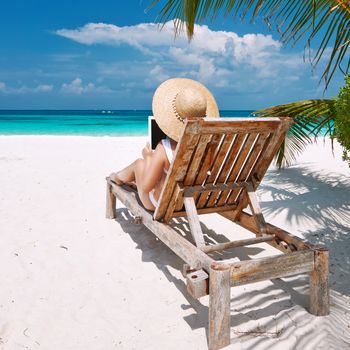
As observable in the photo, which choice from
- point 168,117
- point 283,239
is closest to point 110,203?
point 168,117

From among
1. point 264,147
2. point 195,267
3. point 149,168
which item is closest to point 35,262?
point 149,168

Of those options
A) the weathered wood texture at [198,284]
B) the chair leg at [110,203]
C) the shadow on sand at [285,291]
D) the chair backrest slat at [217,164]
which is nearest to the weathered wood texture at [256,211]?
the chair backrest slat at [217,164]

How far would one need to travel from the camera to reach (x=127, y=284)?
2932 millimetres

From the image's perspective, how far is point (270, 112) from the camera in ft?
17.2

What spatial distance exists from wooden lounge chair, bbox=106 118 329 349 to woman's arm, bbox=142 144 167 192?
10.4 inches

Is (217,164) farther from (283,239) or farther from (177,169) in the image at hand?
(283,239)

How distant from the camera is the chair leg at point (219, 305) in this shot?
2059 millimetres

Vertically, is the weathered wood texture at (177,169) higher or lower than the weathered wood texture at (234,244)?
higher

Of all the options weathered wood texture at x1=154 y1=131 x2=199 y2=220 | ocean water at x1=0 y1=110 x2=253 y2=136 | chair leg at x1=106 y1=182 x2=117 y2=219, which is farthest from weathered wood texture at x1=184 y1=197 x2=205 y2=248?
ocean water at x1=0 y1=110 x2=253 y2=136

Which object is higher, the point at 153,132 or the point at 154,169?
the point at 153,132

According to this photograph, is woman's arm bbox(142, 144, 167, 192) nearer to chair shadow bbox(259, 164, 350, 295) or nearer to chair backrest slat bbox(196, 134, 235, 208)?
chair backrest slat bbox(196, 134, 235, 208)

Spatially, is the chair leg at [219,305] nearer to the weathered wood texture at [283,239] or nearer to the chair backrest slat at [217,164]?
the weathered wood texture at [283,239]

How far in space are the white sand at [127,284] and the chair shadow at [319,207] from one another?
0.01 meters

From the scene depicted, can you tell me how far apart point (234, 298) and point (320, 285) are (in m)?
0.62
